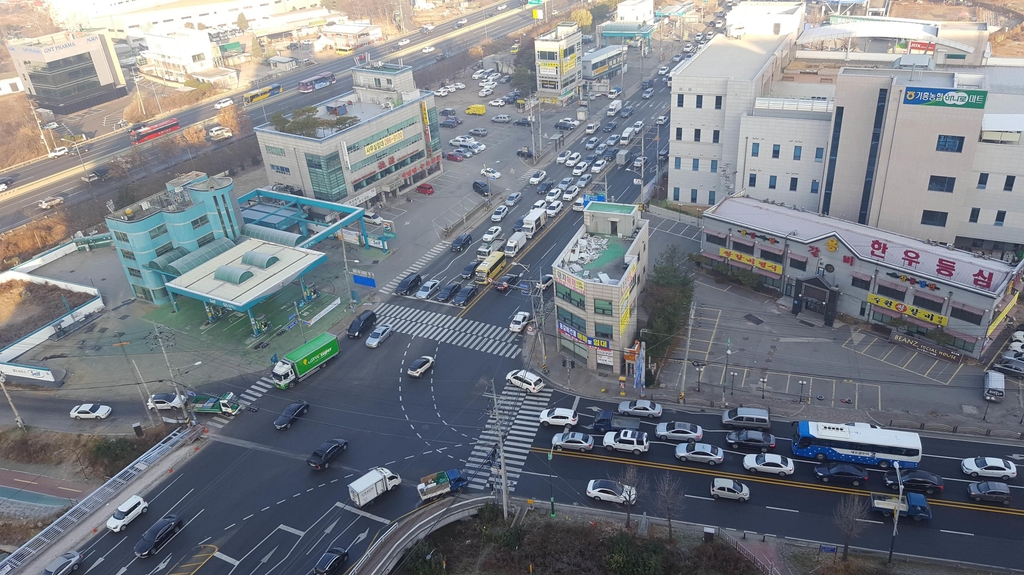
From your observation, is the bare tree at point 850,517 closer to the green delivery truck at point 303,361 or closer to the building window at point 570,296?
the building window at point 570,296

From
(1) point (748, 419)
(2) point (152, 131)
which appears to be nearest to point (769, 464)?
(1) point (748, 419)

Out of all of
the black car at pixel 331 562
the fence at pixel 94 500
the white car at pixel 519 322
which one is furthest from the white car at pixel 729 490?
the fence at pixel 94 500

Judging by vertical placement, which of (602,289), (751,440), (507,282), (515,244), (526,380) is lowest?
(751,440)

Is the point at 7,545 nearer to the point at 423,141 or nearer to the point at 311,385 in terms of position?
the point at 311,385

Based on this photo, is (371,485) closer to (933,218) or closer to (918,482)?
(918,482)

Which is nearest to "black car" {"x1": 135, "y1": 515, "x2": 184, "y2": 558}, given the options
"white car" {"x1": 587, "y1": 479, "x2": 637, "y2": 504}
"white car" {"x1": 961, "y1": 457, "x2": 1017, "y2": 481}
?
"white car" {"x1": 587, "y1": 479, "x2": 637, "y2": 504}
